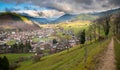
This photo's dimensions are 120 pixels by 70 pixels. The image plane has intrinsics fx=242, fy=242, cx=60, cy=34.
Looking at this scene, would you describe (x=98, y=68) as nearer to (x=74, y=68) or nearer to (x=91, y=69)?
(x=91, y=69)

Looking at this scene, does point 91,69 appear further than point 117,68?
Yes

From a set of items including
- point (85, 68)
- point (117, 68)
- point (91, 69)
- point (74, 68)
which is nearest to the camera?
point (117, 68)

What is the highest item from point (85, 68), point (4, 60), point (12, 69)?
point (85, 68)

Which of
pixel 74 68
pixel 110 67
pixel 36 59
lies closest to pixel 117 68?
pixel 110 67

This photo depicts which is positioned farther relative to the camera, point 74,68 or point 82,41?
point 82,41

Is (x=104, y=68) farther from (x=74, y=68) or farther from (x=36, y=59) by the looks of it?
(x=36, y=59)

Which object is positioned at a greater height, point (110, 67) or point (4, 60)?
point (110, 67)

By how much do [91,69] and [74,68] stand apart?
11988mm

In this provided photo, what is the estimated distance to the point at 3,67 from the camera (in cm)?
14238

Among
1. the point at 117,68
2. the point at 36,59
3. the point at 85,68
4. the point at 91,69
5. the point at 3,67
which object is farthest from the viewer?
the point at 36,59

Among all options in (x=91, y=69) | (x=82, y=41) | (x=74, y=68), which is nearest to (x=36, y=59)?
(x=82, y=41)

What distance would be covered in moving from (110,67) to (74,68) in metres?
15.7

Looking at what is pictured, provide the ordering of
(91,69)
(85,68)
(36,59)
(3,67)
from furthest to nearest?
(36,59)
(3,67)
(85,68)
(91,69)

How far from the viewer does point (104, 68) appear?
52.6 metres
